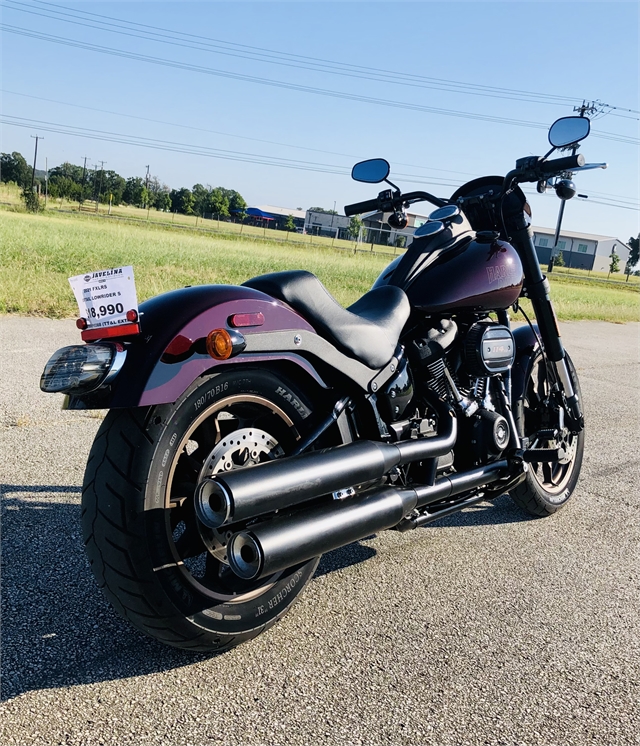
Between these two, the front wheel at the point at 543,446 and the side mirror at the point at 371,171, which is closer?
the side mirror at the point at 371,171

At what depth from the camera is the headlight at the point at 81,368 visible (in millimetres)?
2064

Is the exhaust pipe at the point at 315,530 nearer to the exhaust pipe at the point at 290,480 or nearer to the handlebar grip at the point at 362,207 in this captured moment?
the exhaust pipe at the point at 290,480

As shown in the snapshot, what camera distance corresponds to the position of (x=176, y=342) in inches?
85.4

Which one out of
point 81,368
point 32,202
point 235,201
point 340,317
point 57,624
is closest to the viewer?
point 81,368

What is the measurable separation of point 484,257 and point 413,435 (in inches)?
38.5

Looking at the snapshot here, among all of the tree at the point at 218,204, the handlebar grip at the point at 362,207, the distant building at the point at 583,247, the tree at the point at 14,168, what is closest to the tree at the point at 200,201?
the tree at the point at 218,204

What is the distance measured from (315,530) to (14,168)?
323 ft

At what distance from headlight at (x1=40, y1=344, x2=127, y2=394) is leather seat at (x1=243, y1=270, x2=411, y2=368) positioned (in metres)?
0.68

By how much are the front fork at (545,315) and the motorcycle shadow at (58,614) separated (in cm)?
153

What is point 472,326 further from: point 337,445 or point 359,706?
point 359,706

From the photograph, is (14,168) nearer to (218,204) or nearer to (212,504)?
(218,204)

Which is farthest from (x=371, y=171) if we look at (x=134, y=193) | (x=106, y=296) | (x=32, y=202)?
(x=134, y=193)

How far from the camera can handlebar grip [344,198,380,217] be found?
3.88 metres

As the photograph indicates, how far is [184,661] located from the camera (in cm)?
238
